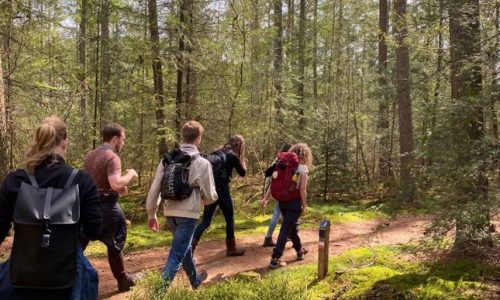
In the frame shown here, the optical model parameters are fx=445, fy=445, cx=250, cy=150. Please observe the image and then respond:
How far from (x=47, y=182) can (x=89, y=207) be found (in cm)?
32

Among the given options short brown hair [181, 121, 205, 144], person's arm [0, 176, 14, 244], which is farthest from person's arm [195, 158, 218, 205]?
person's arm [0, 176, 14, 244]

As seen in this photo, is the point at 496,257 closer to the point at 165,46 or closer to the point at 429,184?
the point at 429,184

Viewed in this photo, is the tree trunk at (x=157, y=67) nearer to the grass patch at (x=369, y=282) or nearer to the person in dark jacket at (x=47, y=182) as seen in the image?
the grass patch at (x=369, y=282)

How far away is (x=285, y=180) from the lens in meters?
6.80

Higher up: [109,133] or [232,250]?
[109,133]

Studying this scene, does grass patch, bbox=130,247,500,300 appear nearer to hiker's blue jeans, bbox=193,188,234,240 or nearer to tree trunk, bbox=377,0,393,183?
hiker's blue jeans, bbox=193,188,234,240

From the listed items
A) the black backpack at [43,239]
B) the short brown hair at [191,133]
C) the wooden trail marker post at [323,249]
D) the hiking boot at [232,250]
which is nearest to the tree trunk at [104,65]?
the hiking boot at [232,250]

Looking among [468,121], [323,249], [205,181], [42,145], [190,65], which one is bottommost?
[323,249]

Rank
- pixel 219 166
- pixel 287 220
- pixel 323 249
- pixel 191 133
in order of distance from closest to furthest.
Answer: pixel 191 133
pixel 323 249
pixel 287 220
pixel 219 166

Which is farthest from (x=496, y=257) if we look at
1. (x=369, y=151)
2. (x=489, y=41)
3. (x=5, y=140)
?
(x=369, y=151)

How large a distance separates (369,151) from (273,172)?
16074mm

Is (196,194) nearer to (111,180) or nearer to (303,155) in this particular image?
(111,180)

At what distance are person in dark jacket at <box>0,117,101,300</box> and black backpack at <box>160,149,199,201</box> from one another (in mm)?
1713

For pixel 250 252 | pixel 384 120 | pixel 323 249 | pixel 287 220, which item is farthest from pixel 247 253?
pixel 384 120
